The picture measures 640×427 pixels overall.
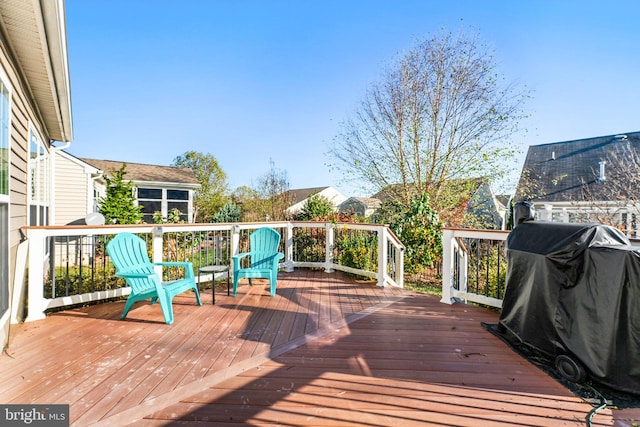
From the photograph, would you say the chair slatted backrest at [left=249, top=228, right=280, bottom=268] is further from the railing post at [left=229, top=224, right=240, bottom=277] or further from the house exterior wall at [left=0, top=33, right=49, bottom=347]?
the house exterior wall at [left=0, top=33, right=49, bottom=347]

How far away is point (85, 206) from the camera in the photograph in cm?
957

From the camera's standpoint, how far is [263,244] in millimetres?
4648

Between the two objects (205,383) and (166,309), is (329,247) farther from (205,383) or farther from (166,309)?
(205,383)

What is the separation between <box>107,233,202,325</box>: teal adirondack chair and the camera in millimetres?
3105

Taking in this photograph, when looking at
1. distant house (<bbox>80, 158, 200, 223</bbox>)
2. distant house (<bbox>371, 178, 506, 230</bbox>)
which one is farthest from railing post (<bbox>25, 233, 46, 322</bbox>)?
distant house (<bbox>80, 158, 200, 223</bbox>)

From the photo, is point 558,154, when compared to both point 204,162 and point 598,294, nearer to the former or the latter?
point 598,294

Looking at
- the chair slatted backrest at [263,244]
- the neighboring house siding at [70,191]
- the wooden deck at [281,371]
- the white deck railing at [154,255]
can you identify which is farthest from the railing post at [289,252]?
the neighboring house siding at [70,191]

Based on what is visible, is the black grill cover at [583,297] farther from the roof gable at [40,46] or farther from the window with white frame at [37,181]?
the window with white frame at [37,181]

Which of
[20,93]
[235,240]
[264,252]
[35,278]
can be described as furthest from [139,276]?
[20,93]

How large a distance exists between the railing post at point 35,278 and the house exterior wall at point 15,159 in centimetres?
15

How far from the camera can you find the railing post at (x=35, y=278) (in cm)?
317

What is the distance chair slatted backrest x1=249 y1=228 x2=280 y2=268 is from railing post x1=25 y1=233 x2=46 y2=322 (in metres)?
2.35

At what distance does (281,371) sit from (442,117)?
28.6 ft

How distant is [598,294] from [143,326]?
3800mm
